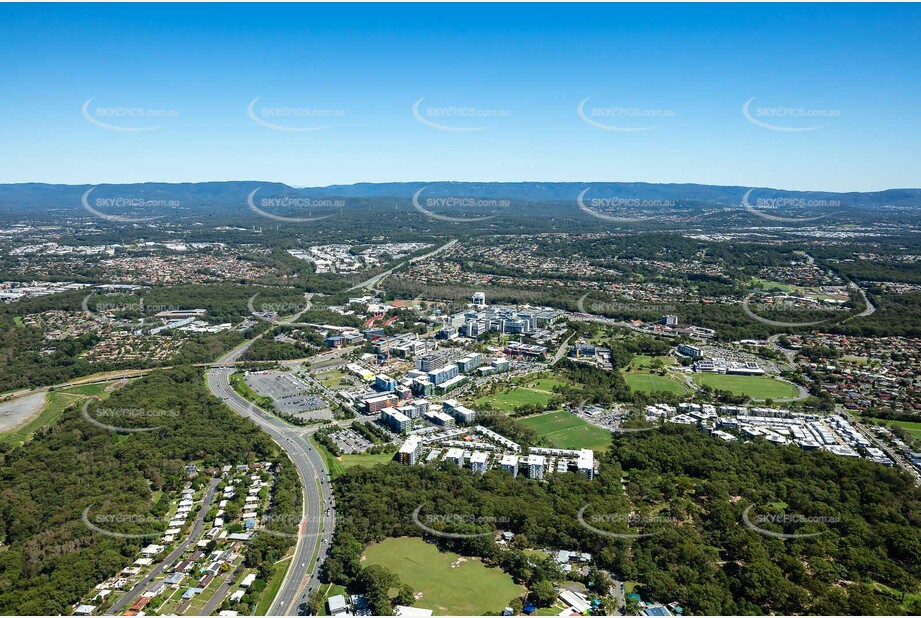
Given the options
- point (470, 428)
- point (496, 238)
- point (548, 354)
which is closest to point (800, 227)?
point (496, 238)

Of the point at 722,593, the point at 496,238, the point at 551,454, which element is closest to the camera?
the point at 722,593

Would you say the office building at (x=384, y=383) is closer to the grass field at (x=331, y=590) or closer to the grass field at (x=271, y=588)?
the grass field at (x=271, y=588)

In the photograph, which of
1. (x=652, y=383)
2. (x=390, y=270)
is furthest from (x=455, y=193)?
(x=652, y=383)

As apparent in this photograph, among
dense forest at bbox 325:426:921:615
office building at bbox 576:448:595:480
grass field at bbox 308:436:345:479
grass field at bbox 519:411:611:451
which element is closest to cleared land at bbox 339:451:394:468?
grass field at bbox 308:436:345:479

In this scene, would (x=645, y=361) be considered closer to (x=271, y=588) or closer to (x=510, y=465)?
(x=510, y=465)

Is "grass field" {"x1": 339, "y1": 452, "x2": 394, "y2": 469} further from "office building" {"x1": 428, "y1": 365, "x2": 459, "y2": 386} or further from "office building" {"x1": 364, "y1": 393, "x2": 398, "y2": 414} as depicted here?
"office building" {"x1": 428, "y1": 365, "x2": 459, "y2": 386}

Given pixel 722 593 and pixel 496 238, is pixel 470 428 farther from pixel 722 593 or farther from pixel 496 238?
pixel 496 238

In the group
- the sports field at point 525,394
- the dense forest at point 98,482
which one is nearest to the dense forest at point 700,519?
the dense forest at point 98,482
